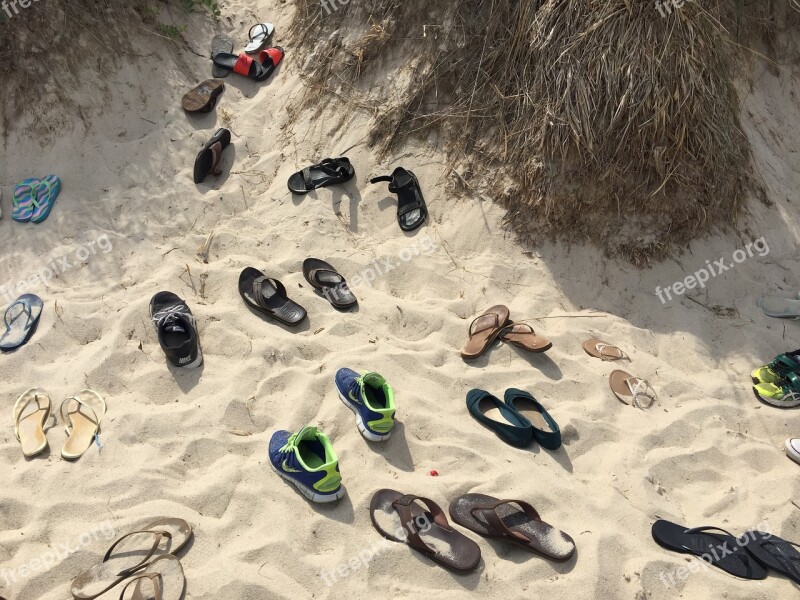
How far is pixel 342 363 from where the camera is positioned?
341 cm

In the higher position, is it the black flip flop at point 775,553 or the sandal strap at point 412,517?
the black flip flop at point 775,553

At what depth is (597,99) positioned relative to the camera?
3.94 m

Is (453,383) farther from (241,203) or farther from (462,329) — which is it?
(241,203)

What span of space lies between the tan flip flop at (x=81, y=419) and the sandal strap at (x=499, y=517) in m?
1.93

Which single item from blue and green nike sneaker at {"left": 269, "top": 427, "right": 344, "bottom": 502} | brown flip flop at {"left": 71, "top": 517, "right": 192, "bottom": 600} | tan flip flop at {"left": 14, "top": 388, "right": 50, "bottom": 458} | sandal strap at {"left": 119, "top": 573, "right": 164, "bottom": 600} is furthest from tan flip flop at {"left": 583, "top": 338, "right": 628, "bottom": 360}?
tan flip flop at {"left": 14, "top": 388, "right": 50, "bottom": 458}

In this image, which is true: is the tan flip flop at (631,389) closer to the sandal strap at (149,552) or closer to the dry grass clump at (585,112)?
the dry grass clump at (585,112)

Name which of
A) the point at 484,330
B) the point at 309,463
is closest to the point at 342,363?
the point at 309,463

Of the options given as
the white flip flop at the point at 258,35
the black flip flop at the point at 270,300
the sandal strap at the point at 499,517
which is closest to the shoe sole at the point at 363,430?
the sandal strap at the point at 499,517

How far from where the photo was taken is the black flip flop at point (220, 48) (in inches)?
210

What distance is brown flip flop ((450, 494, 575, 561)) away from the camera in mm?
2586

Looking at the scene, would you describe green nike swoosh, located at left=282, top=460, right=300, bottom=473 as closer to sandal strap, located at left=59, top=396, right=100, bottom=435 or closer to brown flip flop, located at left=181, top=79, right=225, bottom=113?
sandal strap, located at left=59, top=396, right=100, bottom=435

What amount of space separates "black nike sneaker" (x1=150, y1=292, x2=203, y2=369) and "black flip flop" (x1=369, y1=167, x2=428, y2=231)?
5.44ft

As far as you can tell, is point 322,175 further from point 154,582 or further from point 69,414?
point 154,582

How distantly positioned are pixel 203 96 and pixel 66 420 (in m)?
3.08
